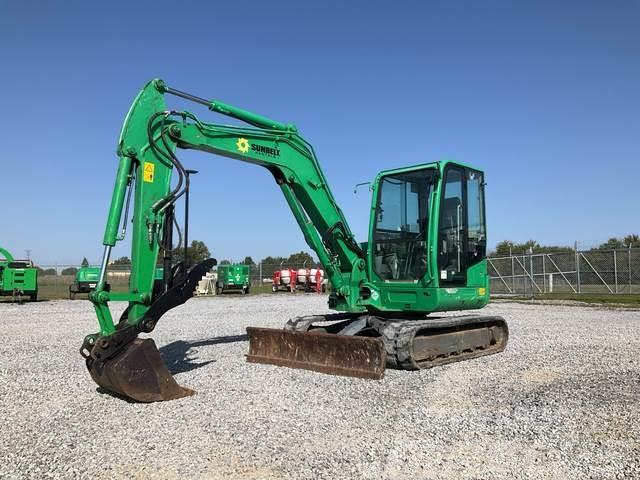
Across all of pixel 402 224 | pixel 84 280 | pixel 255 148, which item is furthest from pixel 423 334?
pixel 84 280

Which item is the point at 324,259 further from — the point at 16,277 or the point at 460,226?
the point at 16,277

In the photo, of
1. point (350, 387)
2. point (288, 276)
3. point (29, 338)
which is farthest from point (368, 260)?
point (288, 276)

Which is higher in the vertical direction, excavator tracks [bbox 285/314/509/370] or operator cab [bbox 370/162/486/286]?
operator cab [bbox 370/162/486/286]

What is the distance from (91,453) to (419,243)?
570cm

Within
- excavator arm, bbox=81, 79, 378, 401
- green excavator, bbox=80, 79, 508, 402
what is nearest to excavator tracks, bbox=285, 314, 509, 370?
green excavator, bbox=80, 79, 508, 402

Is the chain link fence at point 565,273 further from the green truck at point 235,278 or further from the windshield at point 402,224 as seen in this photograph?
the windshield at point 402,224

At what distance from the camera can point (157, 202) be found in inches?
262

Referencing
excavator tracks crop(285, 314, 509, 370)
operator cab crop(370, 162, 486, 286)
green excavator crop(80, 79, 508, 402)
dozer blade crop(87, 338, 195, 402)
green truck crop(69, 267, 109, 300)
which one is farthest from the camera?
green truck crop(69, 267, 109, 300)

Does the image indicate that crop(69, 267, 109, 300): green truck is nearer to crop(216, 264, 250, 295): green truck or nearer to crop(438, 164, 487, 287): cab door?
crop(216, 264, 250, 295): green truck

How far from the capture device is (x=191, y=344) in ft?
34.2

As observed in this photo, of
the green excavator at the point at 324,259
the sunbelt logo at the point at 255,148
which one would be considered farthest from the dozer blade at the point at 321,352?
the sunbelt logo at the point at 255,148

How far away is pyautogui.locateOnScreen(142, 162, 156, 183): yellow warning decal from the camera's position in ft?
21.8

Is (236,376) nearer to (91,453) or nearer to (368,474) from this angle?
(91,453)

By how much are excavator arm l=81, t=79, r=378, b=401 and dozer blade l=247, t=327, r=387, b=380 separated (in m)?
1.18
